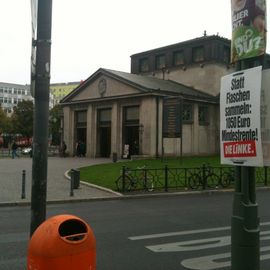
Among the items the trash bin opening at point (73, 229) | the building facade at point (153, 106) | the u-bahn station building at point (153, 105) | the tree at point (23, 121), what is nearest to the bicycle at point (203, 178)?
the trash bin opening at point (73, 229)

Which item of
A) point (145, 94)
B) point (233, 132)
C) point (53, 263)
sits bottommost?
point (53, 263)

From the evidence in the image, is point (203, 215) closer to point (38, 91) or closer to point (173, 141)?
point (38, 91)

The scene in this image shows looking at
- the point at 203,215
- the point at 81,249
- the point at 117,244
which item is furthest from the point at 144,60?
the point at 81,249

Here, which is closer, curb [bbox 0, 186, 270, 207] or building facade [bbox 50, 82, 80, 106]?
curb [bbox 0, 186, 270, 207]

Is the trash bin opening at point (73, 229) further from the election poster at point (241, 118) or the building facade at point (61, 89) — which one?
the building facade at point (61, 89)

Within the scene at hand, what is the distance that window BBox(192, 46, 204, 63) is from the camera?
52781 millimetres

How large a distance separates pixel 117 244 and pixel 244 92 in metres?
4.86

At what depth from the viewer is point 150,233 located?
970cm

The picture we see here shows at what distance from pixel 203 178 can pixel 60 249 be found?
17.2 meters

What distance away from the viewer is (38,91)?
493 centimetres

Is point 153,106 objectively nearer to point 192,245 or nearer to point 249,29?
point 192,245

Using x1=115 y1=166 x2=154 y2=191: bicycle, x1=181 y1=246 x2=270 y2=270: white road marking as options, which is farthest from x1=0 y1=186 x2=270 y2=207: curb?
x1=181 y1=246 x2=270 y2=270: white road marking

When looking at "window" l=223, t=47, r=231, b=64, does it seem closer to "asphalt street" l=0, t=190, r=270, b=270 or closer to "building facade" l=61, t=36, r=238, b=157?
"building facade" l=61, t=36, r=238, b=157

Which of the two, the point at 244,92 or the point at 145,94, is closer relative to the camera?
the point at 244,92
